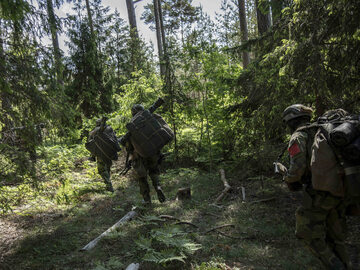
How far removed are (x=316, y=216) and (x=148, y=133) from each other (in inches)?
165

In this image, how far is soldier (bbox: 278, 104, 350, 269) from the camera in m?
3.32

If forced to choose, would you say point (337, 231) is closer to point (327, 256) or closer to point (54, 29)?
point (327, 256)

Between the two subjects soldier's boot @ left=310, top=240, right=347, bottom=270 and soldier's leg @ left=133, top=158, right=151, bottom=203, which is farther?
soldier's leg @ left=133, top=158, right=151, bottom=203

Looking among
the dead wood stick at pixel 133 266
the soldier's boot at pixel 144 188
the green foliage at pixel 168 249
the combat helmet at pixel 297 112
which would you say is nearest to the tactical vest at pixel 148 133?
the soldier's boot at pixel 144 188

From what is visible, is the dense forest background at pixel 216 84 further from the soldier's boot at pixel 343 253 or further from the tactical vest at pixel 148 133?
the soldier's boot at pixel 343 253

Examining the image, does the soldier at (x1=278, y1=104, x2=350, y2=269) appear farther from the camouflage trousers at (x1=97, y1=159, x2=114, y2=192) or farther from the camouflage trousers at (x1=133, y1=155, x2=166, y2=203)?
the camouflage trousers at (x1=97, y1=159, x2=114, y2=192)

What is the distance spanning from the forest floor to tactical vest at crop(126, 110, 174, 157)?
1549mm

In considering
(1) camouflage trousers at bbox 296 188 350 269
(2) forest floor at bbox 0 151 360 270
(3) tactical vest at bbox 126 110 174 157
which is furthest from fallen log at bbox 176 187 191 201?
(1) camouflage trousers at bbox 296 188 350 269

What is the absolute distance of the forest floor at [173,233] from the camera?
3.93m

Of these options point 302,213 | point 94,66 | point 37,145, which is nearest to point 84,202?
point 37,145

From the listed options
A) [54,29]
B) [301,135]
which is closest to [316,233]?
[301,135]

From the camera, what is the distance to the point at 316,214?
11.2 feet

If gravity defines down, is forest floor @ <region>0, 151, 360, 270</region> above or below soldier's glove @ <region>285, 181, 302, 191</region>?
below

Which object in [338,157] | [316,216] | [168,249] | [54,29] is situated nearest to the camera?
[338,157]
